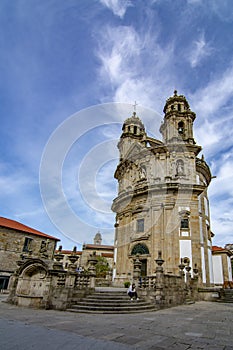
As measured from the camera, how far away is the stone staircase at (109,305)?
11734 mm

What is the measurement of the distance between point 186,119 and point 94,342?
3149 centimetres

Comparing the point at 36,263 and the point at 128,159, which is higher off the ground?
the point at 128,159

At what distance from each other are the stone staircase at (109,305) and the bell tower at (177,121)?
2189cm

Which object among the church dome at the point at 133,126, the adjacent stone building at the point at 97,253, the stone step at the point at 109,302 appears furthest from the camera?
the adjacent stone building at the point at 97,253

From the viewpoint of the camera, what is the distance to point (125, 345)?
226 inches

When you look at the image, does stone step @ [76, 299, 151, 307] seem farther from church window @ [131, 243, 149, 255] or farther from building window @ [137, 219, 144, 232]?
building window @ [137, 219, 144, 232]

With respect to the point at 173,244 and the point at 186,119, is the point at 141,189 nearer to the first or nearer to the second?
the point at 173,244

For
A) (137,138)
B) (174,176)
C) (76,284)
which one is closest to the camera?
(76,284)

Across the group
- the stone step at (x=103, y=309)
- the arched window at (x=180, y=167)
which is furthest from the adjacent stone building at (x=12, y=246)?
the arched window at (x=180, y=167)

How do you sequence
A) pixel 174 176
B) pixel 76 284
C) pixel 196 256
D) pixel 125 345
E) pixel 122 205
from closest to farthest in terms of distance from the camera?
pixel 125 345
pixel 76 284
pixel 196 256
pixel 174 176
pixel 122 205

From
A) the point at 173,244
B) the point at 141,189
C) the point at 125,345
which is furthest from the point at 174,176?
the point at 125,345

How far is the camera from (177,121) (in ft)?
108

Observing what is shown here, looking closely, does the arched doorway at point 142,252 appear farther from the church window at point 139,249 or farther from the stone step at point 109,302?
the stone step at point 109,302

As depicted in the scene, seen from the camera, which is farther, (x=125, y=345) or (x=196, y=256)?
(x=196, y=256)
